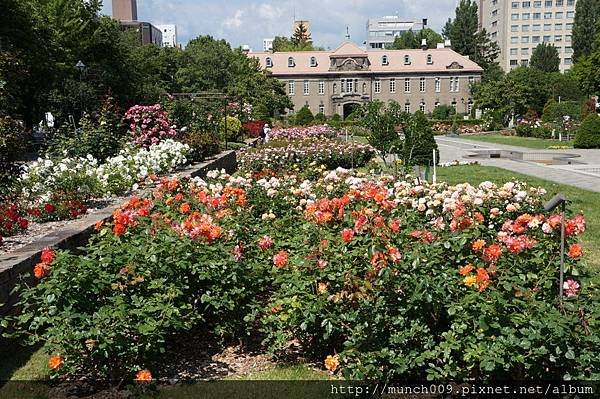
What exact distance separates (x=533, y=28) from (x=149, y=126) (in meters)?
98.2

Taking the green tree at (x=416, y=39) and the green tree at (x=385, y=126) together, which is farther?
the green tree at (x=416, y=39)

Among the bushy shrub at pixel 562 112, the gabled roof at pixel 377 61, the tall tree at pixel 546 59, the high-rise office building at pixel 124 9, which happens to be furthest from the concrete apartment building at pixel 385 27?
the bushy shrub at pixel 562 112

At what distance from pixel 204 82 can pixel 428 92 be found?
27980 mm

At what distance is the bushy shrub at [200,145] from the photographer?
43.8 ft

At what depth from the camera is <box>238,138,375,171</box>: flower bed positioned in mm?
15742

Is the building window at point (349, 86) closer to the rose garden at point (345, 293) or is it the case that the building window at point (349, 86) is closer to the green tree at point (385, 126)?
the green tree at point (385, 126)

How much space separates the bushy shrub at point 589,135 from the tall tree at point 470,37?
200ft

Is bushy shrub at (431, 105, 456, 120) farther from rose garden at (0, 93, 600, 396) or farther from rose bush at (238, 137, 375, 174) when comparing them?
rose garden at (0, 93, 600, 396)

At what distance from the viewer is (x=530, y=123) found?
3684 cm

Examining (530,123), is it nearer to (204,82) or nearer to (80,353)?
(204,82)

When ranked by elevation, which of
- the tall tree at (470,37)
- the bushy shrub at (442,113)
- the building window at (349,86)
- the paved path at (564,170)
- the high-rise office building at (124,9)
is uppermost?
the high-rise office building at (124,9)

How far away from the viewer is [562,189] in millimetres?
11445

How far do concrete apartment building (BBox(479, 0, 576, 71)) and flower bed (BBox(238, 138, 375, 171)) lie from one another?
303 ft

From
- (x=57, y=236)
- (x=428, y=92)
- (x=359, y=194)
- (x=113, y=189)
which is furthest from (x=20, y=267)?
(x=428, y=92)
